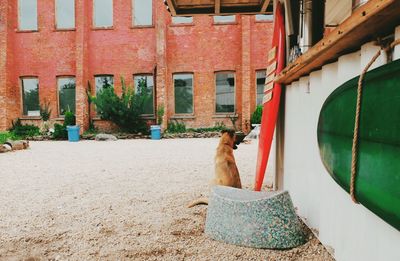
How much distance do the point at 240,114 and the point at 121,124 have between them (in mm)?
6076

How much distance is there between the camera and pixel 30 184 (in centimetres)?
514

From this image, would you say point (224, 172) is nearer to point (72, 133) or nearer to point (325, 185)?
point (325, 185)

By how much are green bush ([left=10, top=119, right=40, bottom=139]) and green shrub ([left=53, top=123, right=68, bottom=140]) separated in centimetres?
154

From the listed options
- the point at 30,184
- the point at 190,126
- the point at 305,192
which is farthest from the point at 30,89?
the point at 305,192

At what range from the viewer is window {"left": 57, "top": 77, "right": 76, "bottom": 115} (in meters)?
17.1

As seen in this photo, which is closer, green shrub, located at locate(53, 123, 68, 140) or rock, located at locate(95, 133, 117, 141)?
rock, located at locate(95, 133, 117, 141)

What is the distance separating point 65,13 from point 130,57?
4562mm

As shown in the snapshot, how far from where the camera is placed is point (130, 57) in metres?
16.5

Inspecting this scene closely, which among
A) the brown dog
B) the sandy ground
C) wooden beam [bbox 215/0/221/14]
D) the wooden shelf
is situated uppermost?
wooden beam [bbox 215/0/221/14]

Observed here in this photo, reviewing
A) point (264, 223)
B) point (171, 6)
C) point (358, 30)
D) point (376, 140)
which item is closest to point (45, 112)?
point (171, 6)

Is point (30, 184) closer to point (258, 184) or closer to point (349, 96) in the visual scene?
point (258, 184)

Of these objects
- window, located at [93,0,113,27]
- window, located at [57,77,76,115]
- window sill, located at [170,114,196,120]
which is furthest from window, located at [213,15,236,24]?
window, located at [57,77,76,115]

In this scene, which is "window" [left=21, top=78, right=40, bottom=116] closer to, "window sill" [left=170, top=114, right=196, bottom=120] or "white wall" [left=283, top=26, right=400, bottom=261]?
"window sill" [left=170, top=114, right=196, bottom=120]

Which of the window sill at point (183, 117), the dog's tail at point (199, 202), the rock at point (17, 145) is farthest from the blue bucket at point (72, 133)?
the dog's tail at point (199, 202)
